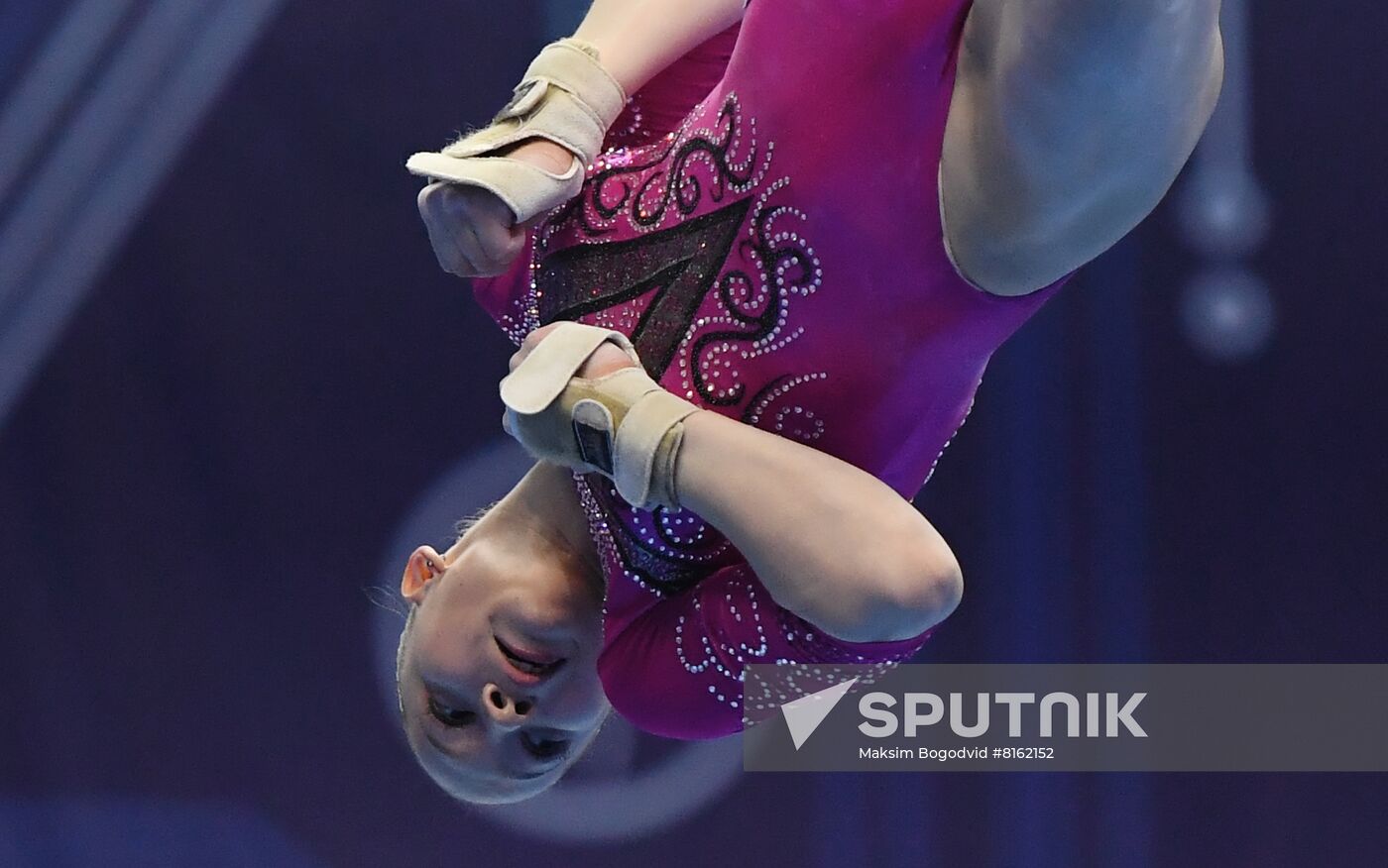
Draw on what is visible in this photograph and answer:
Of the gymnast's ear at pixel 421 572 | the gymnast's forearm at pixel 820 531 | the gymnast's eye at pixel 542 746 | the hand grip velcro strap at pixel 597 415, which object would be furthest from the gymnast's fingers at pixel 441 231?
the gymnast's eye at pixel 542 746

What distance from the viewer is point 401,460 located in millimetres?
2174

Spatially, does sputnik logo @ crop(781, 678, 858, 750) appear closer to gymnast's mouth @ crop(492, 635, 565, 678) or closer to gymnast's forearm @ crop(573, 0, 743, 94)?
gymnast's mouth @ crop(492, 635, 565, 678)

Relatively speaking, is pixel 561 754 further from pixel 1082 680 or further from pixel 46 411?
pixel 46 411

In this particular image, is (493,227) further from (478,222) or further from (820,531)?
(820,531)

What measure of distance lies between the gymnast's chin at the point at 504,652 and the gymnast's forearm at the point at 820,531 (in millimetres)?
343

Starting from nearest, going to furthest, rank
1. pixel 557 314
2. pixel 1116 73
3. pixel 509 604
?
pixel 1116 73 < pixel 557 314 < pixel 509 604

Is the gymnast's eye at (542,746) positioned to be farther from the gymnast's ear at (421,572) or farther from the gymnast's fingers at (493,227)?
the gymnast's fingers at (493,227)

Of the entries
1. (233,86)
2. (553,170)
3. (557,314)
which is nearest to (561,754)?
(557,314)

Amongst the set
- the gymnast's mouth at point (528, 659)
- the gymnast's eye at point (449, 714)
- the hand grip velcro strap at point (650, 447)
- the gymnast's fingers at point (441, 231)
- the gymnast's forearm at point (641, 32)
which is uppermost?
the gymnast's forearm at point (641, 32)

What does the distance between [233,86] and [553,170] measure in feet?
4.41

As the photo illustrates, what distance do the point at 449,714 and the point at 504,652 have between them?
97mm

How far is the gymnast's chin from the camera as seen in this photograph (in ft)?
3.84

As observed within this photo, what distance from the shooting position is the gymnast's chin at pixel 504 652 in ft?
3.84

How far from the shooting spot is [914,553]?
31.6 inches
